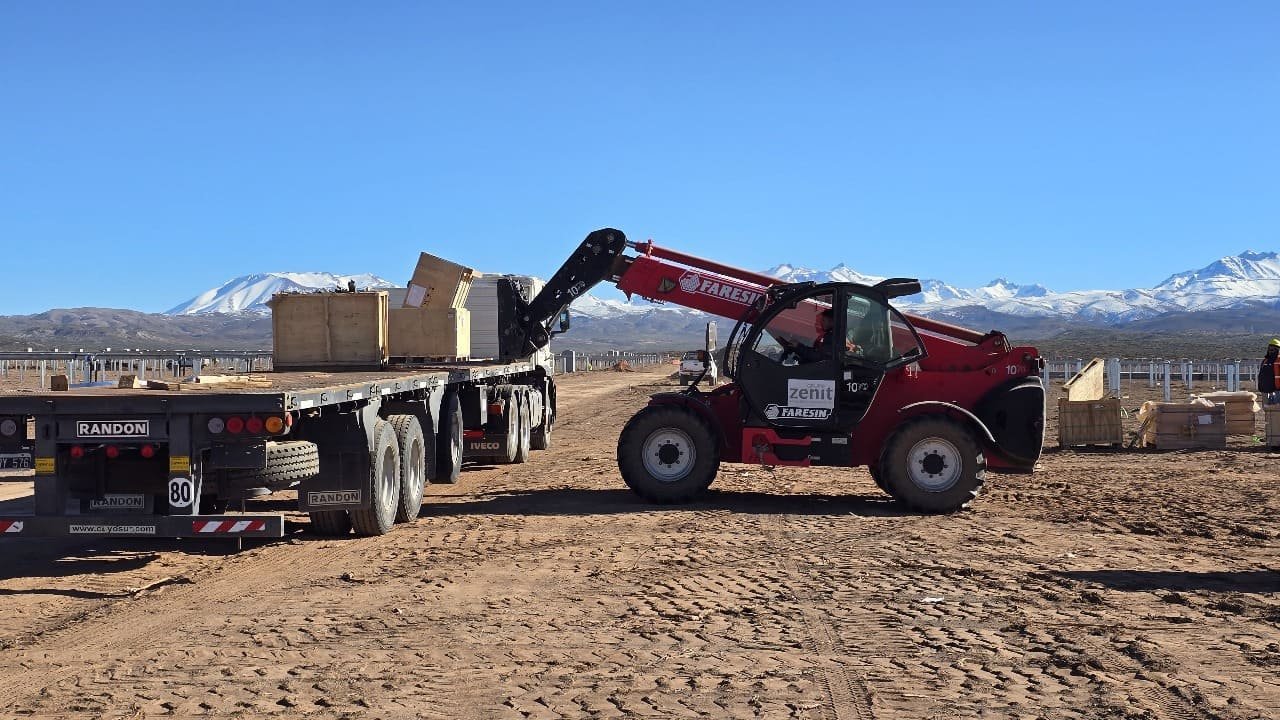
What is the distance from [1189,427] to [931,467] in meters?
9.49

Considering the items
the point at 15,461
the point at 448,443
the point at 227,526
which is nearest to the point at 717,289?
the point at 448,443

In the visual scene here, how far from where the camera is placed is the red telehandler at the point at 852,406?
13.5m

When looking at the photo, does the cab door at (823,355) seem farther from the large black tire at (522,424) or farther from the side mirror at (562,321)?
the side mirror at (562,321)

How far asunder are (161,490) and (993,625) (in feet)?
21.1

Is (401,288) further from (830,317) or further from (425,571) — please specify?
(425,571)

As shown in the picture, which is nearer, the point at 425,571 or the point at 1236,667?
the point at 1236,667

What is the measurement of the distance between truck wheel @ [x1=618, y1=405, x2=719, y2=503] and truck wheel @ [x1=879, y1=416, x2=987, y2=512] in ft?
6.76

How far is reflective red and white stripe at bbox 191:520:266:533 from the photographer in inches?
376

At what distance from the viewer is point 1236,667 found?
7047mm

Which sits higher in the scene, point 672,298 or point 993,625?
point 672,298

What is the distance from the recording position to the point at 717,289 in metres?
15.3

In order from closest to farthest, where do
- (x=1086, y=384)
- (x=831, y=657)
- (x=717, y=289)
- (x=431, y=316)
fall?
(x=831, y=657), (x=717, y=289), (x=431, y=316), (x=1086, y=384)

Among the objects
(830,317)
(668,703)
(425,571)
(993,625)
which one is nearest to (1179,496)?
(830,317)

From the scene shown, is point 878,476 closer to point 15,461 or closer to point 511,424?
point 511,424
